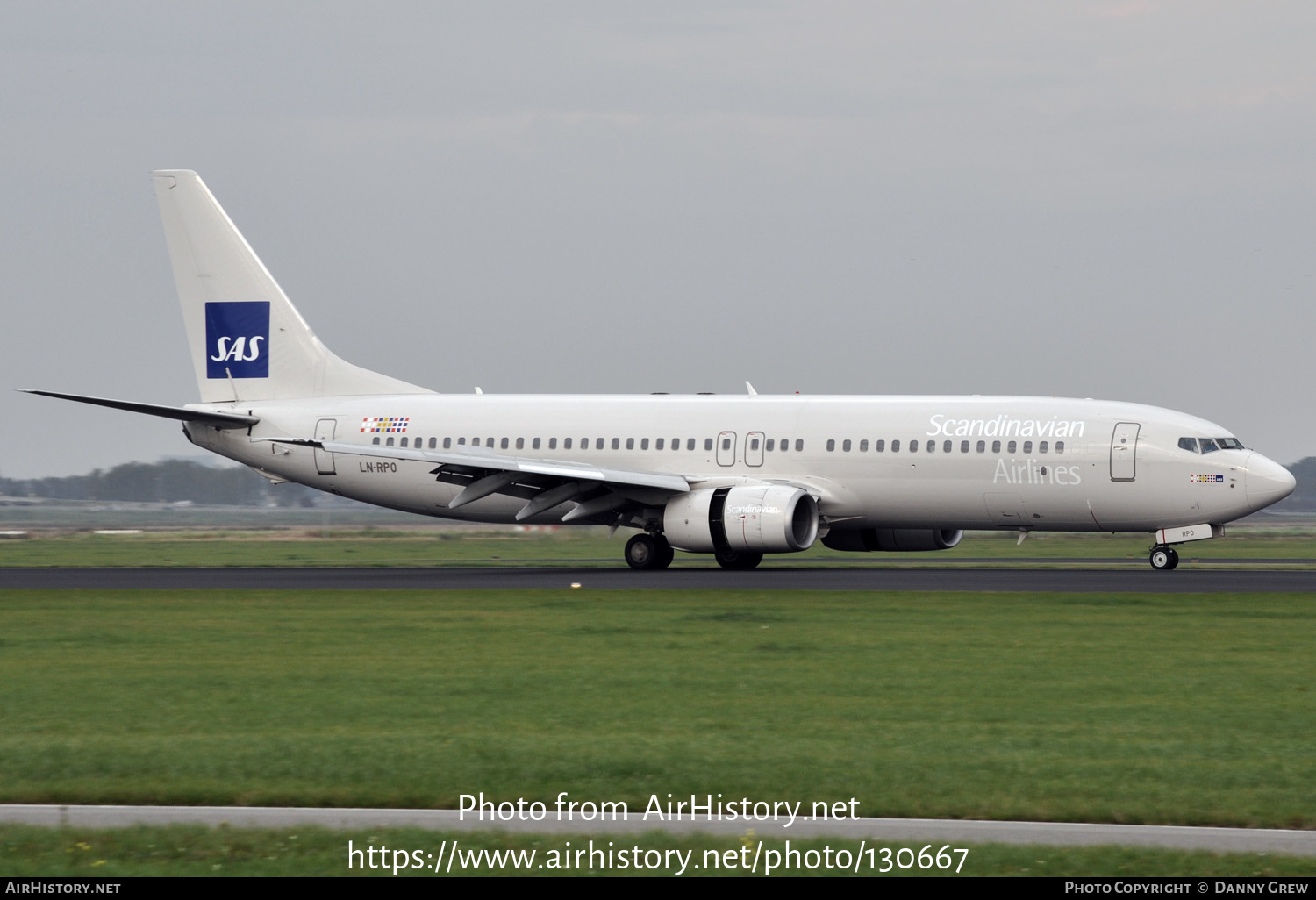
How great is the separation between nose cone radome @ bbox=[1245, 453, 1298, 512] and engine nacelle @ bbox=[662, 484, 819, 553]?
9784 millimetres

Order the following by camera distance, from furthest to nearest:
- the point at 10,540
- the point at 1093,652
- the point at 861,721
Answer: the point at 10,540
the point at 1093,652
the point at 861,721

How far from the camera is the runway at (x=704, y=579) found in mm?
32281

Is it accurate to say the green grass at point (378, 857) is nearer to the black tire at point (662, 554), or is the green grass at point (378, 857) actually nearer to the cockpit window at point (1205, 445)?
the cockpit window at point (1205, 445)

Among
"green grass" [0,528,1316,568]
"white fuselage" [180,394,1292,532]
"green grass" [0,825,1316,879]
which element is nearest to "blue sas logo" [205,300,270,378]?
"white fuselage" [180,394,1292,532]

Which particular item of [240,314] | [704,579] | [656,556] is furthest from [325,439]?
[704,579]

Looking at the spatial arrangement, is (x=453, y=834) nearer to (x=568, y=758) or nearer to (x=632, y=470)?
(x=568, y=758)

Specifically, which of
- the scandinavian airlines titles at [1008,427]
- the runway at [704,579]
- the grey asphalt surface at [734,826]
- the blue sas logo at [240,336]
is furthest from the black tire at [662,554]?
the grey asphalt surface at [734,826]

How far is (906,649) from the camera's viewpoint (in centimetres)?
2073

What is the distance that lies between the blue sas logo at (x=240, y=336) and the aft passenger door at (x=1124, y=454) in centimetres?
2367

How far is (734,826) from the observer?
1038 cm

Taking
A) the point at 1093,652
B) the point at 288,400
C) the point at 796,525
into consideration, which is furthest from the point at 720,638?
the point at 288,400

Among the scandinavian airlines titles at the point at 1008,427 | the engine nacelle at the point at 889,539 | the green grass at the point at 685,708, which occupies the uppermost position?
the scandinavian airlines titles at the point at 1008,427

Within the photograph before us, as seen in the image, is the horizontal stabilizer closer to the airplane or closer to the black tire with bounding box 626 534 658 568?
the airplane

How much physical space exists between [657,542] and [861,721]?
82.2 ft
